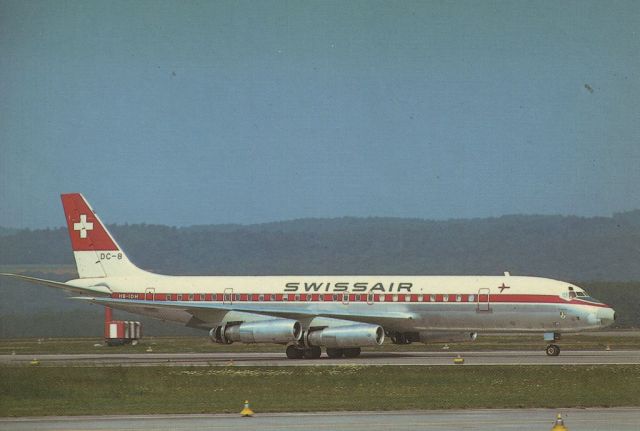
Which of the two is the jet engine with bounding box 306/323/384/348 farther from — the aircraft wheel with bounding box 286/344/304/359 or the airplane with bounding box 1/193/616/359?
the aircraft wheel with bounding box 286/344/304/359

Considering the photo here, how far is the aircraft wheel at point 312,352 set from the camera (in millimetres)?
55719

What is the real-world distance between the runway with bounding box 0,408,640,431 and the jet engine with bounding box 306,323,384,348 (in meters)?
23.9

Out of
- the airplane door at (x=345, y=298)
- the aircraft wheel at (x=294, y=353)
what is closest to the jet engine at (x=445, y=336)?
the airplane door at (x=345, y=298)

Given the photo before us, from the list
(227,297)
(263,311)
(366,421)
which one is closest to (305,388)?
(366,421)

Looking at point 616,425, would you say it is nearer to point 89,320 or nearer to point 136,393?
point 136,393

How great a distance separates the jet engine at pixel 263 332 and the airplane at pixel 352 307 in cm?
5

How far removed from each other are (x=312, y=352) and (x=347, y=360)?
302 centimetres

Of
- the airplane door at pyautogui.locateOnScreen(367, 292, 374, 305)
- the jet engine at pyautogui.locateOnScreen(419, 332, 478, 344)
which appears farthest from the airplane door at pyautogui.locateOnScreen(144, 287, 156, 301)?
the jet engine at pyautogui.locateOnScreen(419, 332, 478, 344)

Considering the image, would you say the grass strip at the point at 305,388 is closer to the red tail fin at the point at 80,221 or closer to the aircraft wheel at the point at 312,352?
the aircraft wheel at the point at 312,352

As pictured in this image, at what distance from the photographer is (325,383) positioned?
3919cm

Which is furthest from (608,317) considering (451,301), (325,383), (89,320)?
(89,320)

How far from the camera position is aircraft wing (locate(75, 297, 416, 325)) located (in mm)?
56719

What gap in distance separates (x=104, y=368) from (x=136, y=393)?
9885 mm

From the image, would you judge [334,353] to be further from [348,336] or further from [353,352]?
[348,336]
